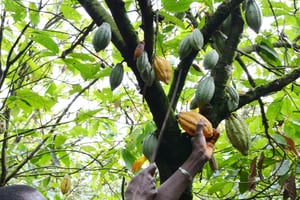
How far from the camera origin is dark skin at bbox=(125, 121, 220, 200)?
1.12 meters

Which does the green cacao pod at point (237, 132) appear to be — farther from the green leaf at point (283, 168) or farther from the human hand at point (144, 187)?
the human hand at point (144, 187)

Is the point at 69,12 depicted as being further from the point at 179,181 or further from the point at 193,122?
the point at 179,181

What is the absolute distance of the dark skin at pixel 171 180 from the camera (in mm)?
1121

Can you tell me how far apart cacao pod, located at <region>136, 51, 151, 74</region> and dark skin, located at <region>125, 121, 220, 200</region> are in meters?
0.21

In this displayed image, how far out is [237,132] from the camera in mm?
1297

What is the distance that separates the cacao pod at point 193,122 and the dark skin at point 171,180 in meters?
0.02

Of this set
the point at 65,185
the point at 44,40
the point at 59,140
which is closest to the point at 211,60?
the point at 44,40

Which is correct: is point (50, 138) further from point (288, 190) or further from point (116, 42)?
point (288, 190)

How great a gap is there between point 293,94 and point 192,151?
52cm

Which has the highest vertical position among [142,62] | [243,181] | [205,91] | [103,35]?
[103,35]

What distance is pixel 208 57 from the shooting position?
126 centimetres

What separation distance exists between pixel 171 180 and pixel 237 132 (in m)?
0.27

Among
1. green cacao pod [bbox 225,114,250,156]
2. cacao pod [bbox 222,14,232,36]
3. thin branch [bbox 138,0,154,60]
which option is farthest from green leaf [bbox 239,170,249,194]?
thin branch [bbox 138,0,154,60]

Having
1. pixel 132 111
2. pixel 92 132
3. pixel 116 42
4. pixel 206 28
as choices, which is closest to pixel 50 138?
pixel 92 132
